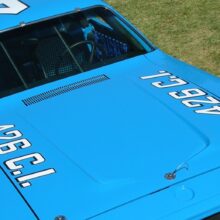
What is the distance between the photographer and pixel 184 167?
3262mm

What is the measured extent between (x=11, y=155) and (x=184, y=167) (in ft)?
3.53

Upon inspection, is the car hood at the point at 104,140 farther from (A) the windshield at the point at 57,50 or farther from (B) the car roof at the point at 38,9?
(B) the car roof at the point at 38,9

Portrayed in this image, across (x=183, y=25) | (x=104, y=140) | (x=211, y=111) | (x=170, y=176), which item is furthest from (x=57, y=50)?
(x=183, y=25)

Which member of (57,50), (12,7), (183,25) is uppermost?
(12,7)

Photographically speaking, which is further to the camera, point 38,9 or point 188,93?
point 38,9

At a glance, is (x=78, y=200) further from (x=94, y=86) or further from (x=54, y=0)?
(x=54, y=0)

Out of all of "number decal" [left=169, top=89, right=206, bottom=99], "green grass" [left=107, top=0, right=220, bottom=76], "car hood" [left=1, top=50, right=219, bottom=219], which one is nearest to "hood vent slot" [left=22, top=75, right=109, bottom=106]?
"car hood" [left=1, top=50, right=219, bottom=219]

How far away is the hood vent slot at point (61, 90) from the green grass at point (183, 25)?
109 inches

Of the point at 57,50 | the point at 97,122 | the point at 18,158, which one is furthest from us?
the point at 57,50

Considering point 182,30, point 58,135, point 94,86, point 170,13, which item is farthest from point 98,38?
point 170,13

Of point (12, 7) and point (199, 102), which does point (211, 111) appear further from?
point (12, 7)

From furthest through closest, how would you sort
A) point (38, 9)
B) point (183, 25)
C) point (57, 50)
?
1. point (183, 25)
2. point (38, 9)
3. point (57, 50)

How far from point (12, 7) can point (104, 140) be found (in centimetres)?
179

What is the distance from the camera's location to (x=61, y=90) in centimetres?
430
